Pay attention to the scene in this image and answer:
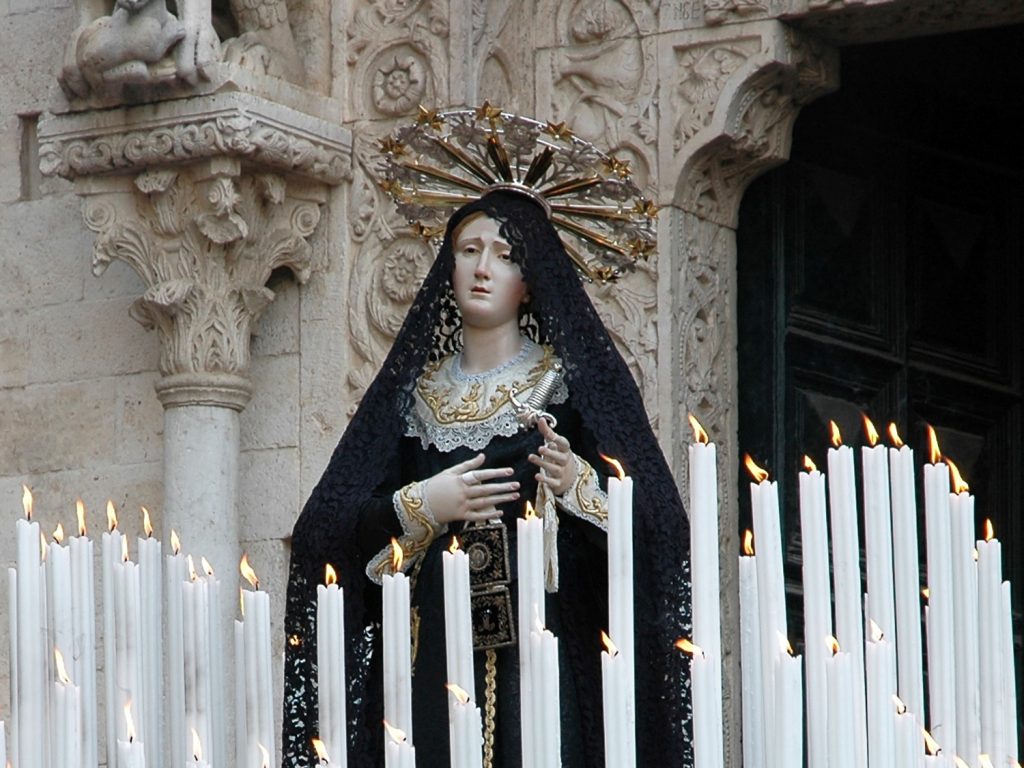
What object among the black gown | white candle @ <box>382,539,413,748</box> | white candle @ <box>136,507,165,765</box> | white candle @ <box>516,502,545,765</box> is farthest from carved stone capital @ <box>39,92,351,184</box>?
white candle @ <box>516,502,545,765</box>

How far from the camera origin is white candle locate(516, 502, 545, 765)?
10.6 feet

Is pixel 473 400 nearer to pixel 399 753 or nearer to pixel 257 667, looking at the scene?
Answer: pixel 257 667

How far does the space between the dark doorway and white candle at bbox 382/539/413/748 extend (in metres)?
3.20

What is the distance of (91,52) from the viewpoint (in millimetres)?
6418

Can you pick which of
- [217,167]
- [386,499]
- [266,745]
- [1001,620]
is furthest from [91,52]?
[1001,620]

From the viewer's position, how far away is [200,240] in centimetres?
648

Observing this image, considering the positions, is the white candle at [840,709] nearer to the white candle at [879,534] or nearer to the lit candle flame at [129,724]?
the white candle at [879,534]

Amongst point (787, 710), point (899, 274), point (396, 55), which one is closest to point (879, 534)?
point (787, 710)

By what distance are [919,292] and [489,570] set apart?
2591 millimetres

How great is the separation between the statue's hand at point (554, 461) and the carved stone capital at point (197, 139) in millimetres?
1881

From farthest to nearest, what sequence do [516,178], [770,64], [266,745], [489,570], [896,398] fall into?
[896,398] < [770,64] < [516,178] < [489,570] < [266,745]

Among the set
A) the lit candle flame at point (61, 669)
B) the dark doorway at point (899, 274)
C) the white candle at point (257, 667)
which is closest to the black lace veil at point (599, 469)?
the white candle at point (257, 667)

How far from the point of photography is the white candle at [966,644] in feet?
10.9

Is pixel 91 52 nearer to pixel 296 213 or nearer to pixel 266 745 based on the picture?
pixel 296 213
